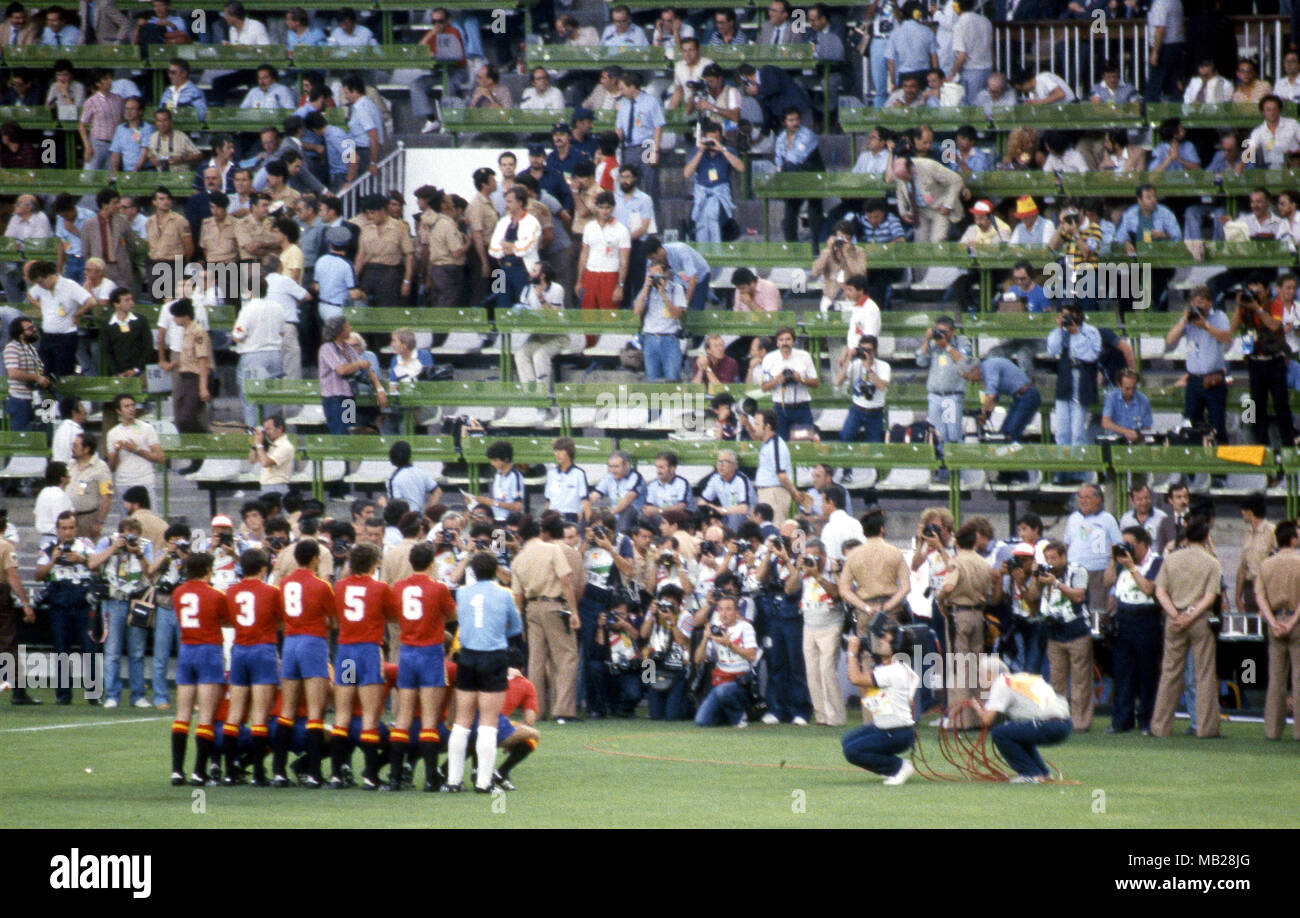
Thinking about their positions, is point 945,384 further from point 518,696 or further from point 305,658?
point 305,658

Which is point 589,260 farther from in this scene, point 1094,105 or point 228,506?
point 1094,105

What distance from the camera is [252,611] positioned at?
43.5 feet

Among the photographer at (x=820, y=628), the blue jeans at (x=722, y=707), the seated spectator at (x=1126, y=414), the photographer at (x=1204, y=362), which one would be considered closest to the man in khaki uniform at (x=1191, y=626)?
the photographer at (x=820, y=628)

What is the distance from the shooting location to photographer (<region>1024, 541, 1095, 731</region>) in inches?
650

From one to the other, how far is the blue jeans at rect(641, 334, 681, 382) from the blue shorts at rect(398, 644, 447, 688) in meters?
8.90

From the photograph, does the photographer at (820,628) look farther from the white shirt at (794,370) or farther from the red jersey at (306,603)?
the red jersey at (306,603)

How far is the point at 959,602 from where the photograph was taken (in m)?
16.6

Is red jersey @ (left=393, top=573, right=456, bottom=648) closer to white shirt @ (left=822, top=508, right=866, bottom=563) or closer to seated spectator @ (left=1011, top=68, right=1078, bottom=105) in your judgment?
white shirt @ (left=822, top=508, right=866, bottom=563)

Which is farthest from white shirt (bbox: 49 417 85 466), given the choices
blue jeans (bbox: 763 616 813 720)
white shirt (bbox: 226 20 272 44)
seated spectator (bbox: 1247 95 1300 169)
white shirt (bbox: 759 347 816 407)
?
seated spectator (bbox: 1247 95 1300 169)

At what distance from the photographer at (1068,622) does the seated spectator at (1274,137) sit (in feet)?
28.9

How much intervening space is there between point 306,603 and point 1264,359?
1165 cm

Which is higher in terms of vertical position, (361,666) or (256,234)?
(256,234)

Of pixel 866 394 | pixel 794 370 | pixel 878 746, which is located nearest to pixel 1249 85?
pixel 866 394
